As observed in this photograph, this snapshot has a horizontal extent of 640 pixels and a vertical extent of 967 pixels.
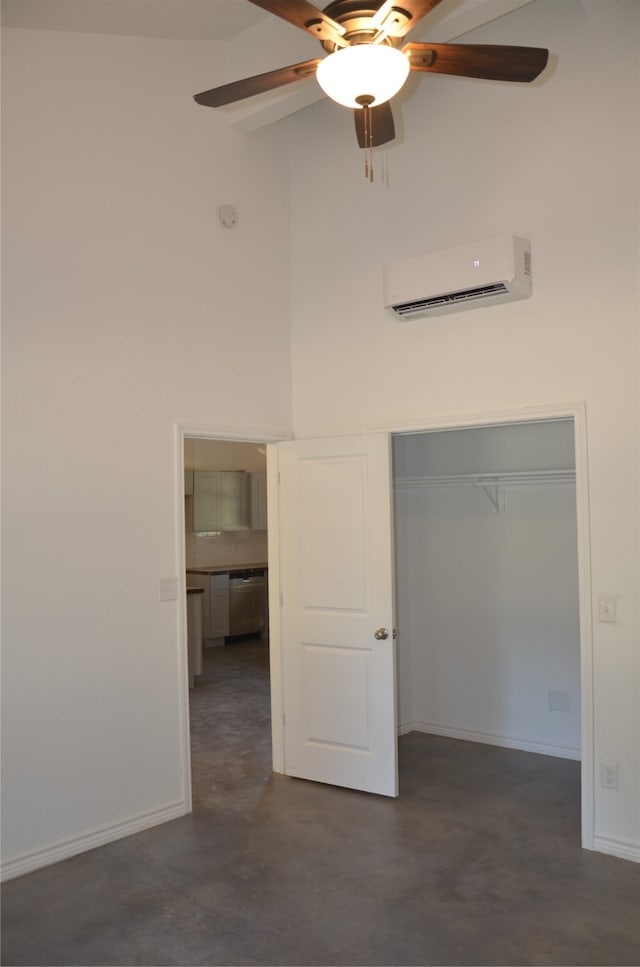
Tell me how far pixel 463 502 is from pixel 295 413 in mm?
1364

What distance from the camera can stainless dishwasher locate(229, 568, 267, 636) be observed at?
29.6 feet

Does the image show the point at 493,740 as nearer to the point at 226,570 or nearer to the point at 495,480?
the point at 495,480

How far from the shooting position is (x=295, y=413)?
4.91 metres

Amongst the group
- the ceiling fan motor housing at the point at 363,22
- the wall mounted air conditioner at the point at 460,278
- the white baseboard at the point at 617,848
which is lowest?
the white baseboard at the point at 617,848

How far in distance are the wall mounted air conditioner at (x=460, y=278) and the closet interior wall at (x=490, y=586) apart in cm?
92

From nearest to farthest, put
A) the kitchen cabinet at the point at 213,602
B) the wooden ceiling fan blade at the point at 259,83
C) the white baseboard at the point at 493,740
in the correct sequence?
the wooden ceiling fan blade at the point at 259,83, the white baseboard at the point at 493,740, the kitchen cabinet at the point at 213,602

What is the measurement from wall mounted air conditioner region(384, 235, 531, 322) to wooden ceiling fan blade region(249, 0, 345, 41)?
1497mm

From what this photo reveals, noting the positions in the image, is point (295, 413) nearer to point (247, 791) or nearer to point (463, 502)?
point (463, 502)

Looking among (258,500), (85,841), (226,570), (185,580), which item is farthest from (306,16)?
(258,500)

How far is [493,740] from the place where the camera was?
204 inches

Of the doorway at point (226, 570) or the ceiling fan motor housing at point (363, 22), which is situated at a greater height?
the ceiling fan motor housing at point (363, 22)

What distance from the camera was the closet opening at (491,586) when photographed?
4938mm

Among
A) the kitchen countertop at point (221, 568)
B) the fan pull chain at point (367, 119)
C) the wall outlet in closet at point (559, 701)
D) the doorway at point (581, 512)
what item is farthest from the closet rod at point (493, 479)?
the kitchen countertop at point (221, 568)

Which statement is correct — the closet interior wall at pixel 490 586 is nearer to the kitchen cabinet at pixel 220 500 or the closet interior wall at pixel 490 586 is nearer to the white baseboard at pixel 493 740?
the white baseboard at pixel 493 740
